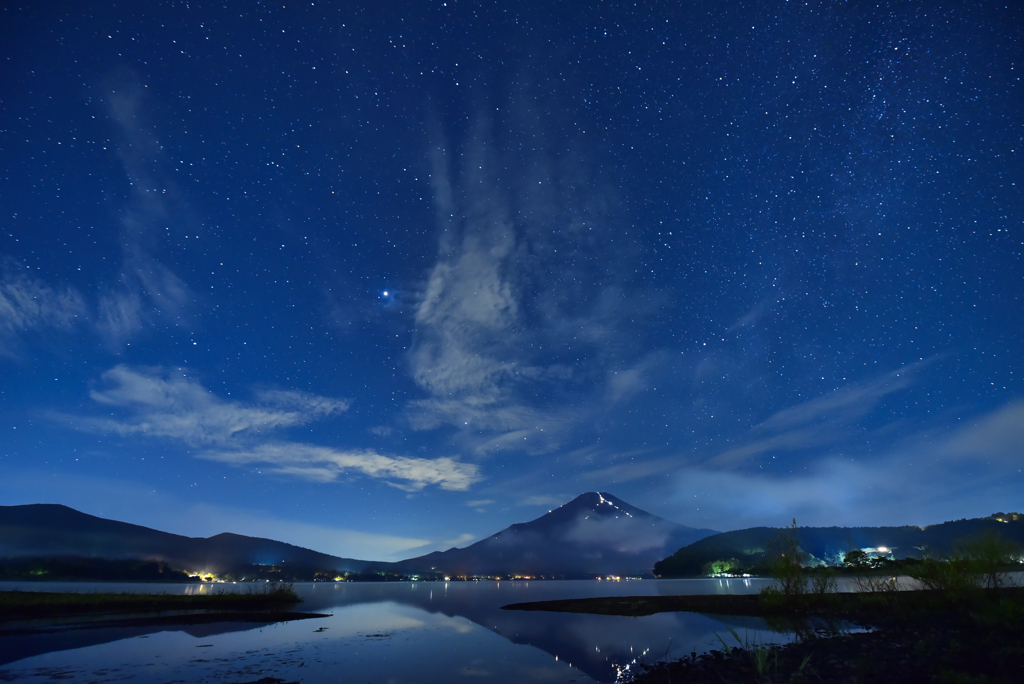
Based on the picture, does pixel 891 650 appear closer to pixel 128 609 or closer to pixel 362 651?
pixel 362 651

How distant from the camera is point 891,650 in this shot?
62.5 feet

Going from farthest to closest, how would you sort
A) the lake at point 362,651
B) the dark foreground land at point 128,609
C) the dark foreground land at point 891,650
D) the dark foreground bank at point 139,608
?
the dark foreground bank at point 139,608, the dark foreground land at point 128,609, the lake at point 362,651, the dark foreground land at point 891,650

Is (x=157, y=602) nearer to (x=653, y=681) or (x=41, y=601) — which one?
(x=41, y=601)

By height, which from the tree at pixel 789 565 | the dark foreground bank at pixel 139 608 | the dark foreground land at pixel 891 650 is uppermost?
the tree at pixel 789 565

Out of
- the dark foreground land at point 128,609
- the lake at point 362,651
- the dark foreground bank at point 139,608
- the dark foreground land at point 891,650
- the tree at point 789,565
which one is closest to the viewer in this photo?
the dark foreground land at point 891,650

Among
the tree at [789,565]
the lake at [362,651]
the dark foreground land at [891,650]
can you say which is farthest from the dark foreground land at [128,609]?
the tree at [789,565]

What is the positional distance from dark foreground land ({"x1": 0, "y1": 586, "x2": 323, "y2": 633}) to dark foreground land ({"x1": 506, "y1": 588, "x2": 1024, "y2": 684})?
40.7 m

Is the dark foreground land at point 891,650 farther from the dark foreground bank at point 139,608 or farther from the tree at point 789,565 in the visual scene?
the dark foreground bank at point 139,608

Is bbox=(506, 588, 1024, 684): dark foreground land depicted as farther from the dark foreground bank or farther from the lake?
the dark foreground bank

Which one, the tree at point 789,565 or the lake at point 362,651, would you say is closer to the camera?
the lake at point 362,651

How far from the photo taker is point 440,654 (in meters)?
25.8

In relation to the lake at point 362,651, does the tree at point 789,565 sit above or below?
above

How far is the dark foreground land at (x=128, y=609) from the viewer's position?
120 feet

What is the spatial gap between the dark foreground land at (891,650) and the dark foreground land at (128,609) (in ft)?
133
